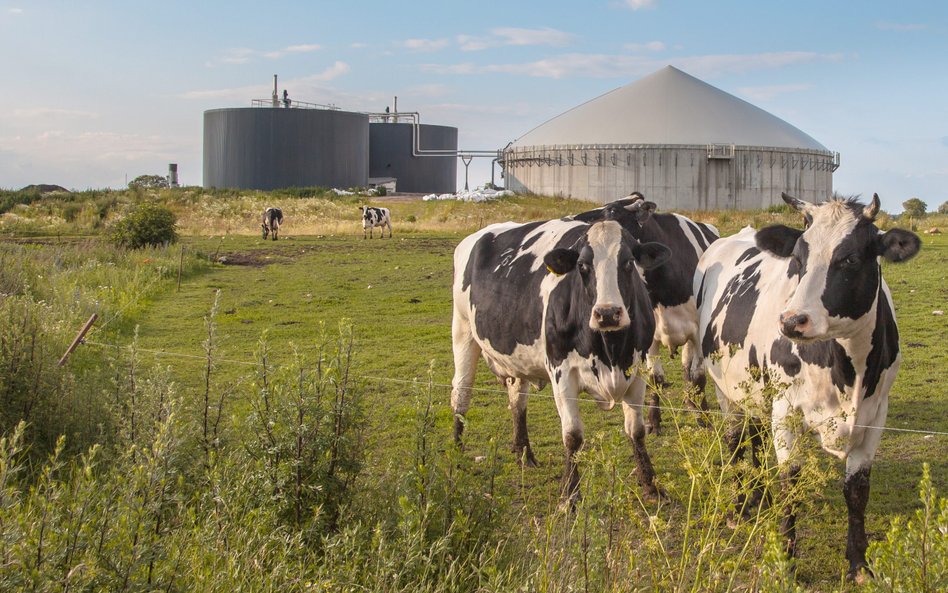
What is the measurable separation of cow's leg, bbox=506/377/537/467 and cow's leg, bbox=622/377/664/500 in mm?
1063

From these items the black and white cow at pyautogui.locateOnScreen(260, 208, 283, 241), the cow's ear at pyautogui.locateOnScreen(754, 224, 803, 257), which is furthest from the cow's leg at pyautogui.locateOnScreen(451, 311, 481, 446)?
the black and white cow at pyautogui.locateOnScreen(260, 208, 283, 241)

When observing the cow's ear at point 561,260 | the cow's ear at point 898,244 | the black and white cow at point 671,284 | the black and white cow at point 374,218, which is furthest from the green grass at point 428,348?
the black and white cow at point 374,218

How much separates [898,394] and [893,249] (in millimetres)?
4863

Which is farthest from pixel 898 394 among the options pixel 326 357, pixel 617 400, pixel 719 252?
pixel 326 357

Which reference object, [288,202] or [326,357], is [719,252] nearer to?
[326,357]

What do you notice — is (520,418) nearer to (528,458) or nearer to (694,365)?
(528,458)

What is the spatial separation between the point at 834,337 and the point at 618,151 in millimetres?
A: 51898

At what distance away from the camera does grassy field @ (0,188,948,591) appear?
5.31 m

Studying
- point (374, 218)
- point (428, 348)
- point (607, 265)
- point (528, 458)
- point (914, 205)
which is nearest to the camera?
point (607, 265)

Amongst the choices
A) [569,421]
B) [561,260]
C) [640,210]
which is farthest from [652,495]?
[640,210]

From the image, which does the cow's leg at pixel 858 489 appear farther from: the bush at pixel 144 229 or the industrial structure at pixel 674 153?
the industrial structure at pixel 674 153

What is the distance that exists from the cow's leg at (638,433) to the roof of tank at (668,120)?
5079cm

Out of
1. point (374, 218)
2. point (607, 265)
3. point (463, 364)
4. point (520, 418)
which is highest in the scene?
point (374, 218)

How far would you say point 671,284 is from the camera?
27.8ft
